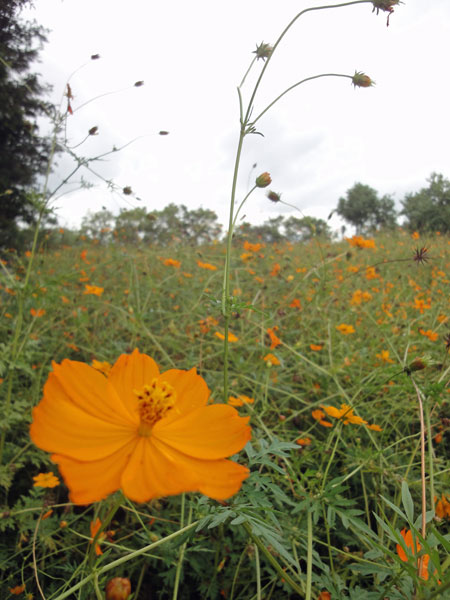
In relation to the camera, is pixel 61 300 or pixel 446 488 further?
pixel 61 300

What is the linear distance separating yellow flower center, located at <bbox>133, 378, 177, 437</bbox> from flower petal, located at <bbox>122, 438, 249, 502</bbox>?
3 cm

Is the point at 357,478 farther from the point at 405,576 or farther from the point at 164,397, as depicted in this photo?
the point at 164,397

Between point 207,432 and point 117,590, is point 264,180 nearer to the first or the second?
point 207,432

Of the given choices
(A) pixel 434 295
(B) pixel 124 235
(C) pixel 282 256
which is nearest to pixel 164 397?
(A) pixel 434 295

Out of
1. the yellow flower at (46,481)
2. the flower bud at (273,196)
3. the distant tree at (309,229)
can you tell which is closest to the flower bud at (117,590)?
the yellow flower at (46,481)

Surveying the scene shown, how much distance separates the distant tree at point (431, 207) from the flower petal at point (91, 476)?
16.0 ft

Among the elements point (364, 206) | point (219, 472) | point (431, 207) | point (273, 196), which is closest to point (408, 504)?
point (219, 472)

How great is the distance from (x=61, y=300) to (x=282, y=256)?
8.32ft

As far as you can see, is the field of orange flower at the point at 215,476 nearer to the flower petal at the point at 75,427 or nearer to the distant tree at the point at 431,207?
the flower petal at the point at 75,427

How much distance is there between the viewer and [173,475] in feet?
1.31

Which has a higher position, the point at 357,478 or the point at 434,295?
the point at 434,295

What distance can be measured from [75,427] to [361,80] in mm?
970

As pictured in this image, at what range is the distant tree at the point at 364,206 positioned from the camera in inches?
821

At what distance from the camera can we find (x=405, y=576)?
60 centimetres
